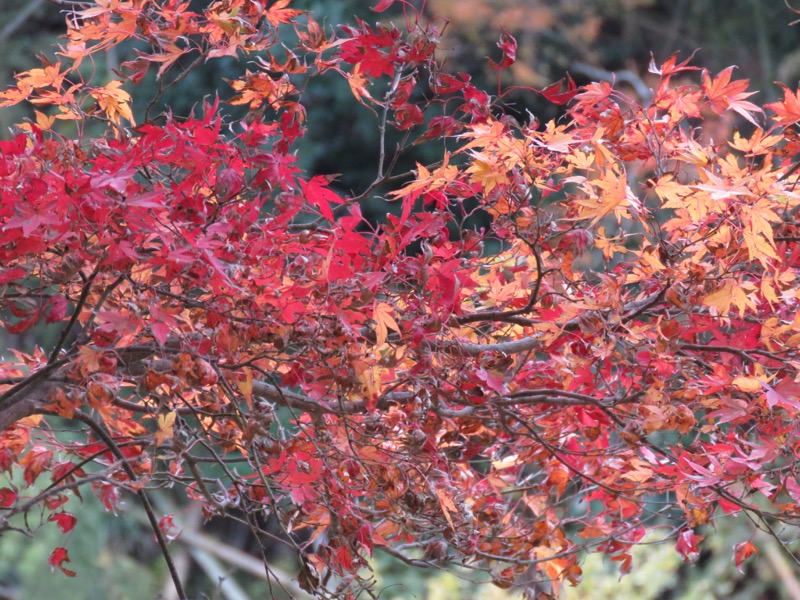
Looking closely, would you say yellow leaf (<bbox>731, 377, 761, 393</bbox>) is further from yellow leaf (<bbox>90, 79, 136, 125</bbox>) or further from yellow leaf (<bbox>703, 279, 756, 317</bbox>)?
yellow leaf (<bbox>90, 79, 136, 125</bbox>)

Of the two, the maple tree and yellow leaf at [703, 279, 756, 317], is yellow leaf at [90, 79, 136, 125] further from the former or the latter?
yellow leaf at [703, 279, 756, 317]

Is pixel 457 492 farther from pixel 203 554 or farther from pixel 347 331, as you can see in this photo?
pixel 203 554

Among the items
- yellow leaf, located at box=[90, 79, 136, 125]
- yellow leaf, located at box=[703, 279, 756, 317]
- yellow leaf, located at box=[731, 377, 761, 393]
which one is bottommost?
yellow leaf, located at box=[731, 377, 761, 393]

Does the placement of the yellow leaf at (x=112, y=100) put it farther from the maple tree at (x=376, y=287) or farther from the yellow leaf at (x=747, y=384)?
the yellow leaf at (x=747, y=384)

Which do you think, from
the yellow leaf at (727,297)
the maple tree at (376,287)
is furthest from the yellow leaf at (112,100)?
the yellow leaf at (727,297)

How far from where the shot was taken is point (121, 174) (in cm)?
83

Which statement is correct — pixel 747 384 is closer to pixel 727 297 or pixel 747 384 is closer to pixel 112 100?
pixel 727 297

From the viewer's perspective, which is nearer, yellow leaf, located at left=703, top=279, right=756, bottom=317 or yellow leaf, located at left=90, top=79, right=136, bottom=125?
yellow leaf, located at left=703, top=279, right=756, bottom=317

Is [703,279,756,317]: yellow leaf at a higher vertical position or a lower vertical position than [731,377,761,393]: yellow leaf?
higher

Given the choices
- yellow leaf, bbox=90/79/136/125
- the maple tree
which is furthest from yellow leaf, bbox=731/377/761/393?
yellow leaf, bbox=90/79/136/125

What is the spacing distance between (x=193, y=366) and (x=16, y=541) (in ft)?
10.1

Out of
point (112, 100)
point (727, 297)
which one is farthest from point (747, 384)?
point (112, 100)

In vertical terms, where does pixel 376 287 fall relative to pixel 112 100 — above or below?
below

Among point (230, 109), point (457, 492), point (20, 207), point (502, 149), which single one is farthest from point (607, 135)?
point (230, 109)
